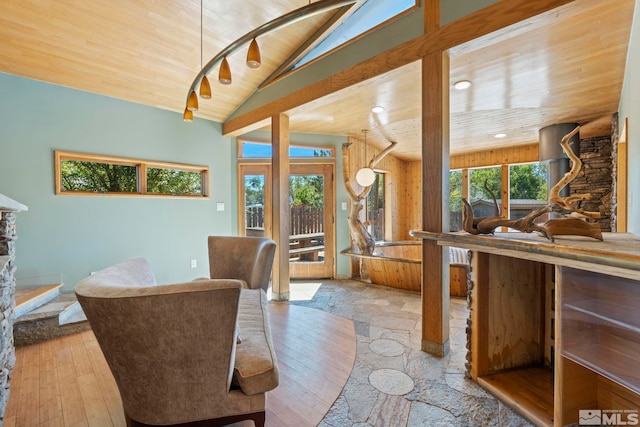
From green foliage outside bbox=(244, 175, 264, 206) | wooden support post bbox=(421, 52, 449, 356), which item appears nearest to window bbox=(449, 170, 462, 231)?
green foliage outside bbox=(244, 175, 264, 206)

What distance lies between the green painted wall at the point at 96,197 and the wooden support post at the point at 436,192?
3612 millimetres

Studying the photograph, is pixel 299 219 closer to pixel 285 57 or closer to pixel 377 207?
pixel 377 207

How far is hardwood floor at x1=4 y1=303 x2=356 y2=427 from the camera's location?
174 cm

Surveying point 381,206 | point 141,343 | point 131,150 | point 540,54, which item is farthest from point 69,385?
point 381,206

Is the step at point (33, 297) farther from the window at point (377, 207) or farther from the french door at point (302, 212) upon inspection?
the window at point (377, 207)

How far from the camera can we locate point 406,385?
1991 mm

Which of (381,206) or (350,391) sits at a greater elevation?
(381,206)

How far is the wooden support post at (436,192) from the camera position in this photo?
7.54 ft

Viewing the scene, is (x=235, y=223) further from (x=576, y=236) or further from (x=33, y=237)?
(x=576, y=236)

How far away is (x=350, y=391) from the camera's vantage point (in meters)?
1.94

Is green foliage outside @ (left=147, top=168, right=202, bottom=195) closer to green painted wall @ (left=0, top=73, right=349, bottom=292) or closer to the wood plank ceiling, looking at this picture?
green painted wall @ (left=0, top=73, right=349, bottom=292)

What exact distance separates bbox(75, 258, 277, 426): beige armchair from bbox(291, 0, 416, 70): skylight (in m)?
2.75

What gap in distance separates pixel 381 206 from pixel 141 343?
6.00 metres

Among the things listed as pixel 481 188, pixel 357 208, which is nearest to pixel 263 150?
pixel 357 208
